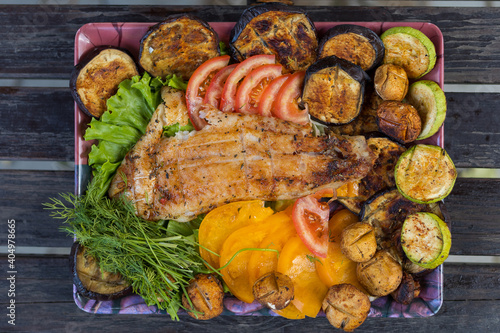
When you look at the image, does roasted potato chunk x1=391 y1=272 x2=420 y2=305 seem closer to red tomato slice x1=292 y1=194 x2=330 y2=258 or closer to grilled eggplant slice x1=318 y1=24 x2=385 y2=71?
red tomato slice x1=292 y1=194 x2=330 y2=258

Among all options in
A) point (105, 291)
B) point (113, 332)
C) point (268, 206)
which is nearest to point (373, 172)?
point (268, 206)

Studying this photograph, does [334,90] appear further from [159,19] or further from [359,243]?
[159,19]

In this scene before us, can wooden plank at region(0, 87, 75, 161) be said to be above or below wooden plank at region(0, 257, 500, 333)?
above

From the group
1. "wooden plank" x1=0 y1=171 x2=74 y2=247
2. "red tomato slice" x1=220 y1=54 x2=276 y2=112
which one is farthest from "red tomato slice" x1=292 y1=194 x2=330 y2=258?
"wooden plank" x1=0 y1=171 x2=74 y2=247

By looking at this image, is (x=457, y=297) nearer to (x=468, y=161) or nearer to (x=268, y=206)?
→ (x=468, y=161)

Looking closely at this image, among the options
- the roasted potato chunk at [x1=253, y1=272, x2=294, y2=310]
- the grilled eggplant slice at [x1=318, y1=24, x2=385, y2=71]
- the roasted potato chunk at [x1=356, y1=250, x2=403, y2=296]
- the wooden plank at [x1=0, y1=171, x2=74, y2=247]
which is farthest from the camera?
the wooden plank at [x1=0, y1=171, x2=74, y2=247]

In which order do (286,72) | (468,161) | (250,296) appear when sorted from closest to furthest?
(250,296) < (286,72) < (468,161)

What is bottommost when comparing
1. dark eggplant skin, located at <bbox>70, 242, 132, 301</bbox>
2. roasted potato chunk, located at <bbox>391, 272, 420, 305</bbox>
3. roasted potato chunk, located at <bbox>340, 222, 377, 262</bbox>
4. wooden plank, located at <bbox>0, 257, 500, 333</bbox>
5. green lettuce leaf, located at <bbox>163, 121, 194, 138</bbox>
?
wooden plank, located at <bbox>0, 257, 500, 333</bbox>
